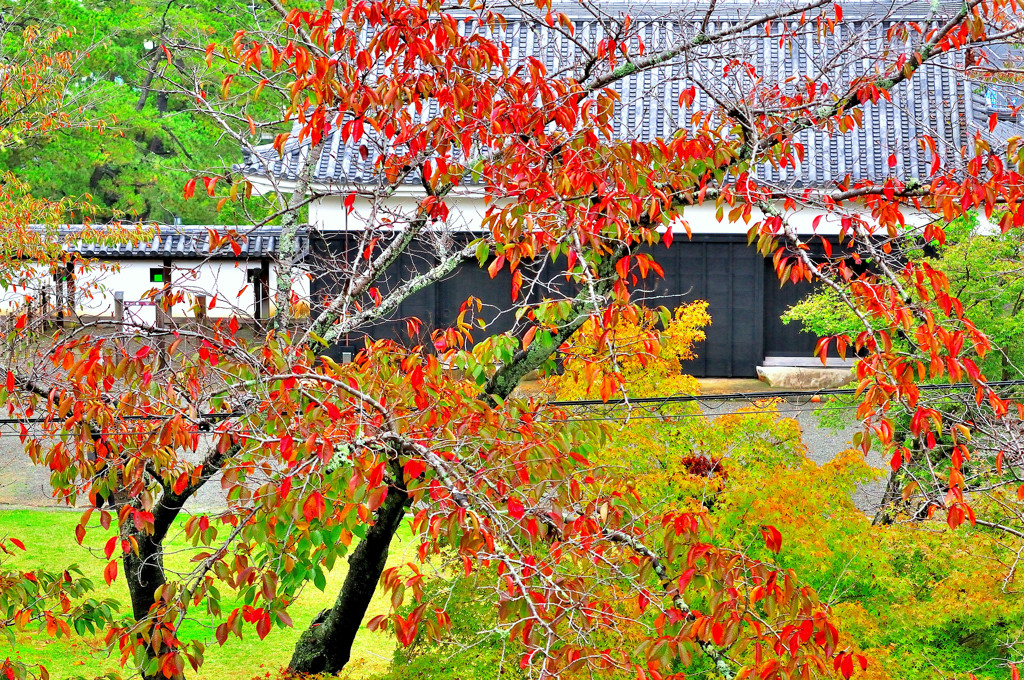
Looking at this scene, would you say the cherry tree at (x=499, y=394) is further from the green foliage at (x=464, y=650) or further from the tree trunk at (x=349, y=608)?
the tree trunk at (x=349, y=608)

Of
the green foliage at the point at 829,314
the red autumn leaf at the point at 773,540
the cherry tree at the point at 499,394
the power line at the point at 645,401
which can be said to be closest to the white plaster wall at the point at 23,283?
the power line at the point at 645,401

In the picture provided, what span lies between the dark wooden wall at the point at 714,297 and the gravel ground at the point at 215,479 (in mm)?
716

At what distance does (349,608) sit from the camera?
22.7ft

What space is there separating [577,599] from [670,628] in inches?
15.8

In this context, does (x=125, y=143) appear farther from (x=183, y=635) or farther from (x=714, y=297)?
(x=183, y=635)

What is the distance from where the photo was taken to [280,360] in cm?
438

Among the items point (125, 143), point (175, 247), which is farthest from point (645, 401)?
point (125, 143)

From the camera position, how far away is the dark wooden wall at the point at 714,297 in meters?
15.7

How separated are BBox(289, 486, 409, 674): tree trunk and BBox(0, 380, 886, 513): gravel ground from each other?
14.5ft

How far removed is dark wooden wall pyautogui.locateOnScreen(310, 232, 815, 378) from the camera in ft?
51.6

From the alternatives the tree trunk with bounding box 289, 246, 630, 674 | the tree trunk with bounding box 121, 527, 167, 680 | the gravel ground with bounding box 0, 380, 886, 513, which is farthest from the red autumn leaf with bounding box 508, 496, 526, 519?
the gravel ground with bounding box 0, 380, 886, 513

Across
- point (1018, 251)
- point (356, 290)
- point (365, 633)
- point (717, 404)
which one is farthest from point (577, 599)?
point (717, 404)

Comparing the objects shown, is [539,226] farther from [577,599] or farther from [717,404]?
[717,404]

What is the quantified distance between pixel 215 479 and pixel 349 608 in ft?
20.3
